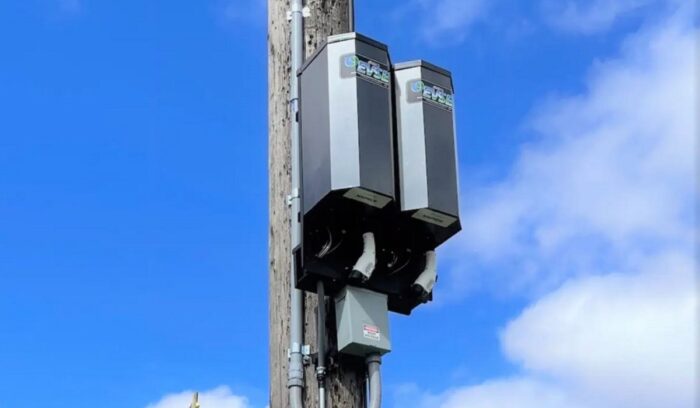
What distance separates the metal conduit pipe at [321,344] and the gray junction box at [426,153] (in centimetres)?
39

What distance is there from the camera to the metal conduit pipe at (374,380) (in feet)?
12.5

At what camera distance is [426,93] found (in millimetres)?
4102

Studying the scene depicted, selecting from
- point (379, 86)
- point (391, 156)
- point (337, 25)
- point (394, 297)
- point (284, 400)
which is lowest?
point (284, 400)

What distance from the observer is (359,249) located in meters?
3.97

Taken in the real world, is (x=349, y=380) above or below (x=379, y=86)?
below

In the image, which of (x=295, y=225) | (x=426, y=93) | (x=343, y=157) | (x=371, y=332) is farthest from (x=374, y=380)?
(x=426, y=93)

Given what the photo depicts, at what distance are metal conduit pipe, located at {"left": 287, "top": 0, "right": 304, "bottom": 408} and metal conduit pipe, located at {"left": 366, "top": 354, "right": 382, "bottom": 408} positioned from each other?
23cm

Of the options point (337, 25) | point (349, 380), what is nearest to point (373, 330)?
point (349, 380)

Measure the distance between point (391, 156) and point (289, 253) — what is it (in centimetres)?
48

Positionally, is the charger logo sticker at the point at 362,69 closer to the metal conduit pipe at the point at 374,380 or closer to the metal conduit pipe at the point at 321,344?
the metal conduit pipe at the point at 321,344

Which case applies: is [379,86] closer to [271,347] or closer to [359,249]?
[359,249]

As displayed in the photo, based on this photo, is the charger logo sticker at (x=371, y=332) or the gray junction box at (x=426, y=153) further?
the gray junction box at (x=426, y=153)

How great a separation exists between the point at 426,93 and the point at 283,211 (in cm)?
64

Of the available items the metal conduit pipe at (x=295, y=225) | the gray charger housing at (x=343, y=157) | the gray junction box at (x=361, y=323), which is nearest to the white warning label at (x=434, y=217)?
the gray charger housing at (x=343, y=157)
